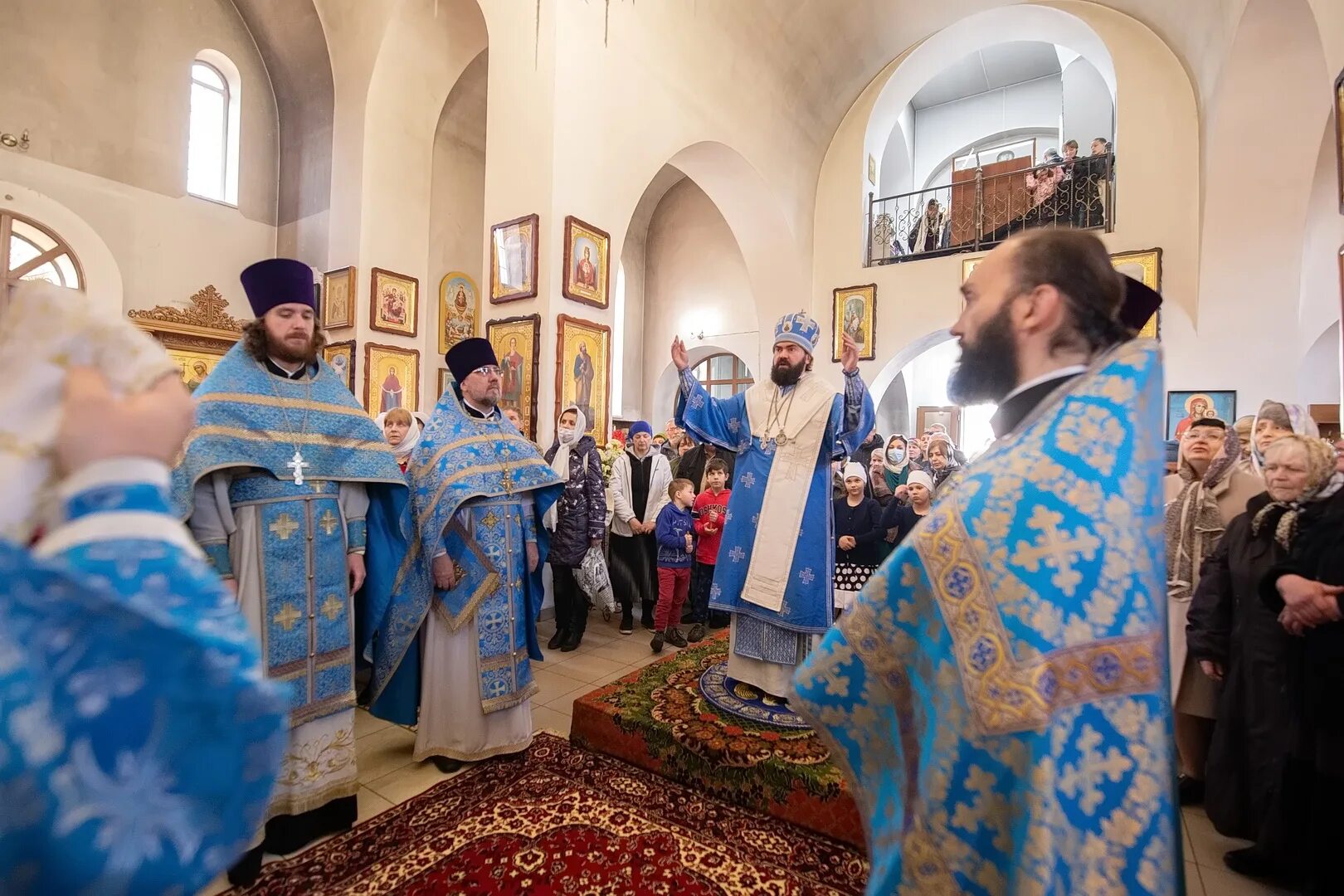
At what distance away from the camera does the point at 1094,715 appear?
3.48 feet

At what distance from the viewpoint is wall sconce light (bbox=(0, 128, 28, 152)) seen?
25.7 ft

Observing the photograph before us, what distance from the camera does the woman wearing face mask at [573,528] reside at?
5352mm

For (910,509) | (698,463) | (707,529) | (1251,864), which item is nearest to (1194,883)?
(1251,864)

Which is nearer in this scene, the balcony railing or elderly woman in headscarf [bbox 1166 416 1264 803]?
elderly woman in headscarf [bbox 1166 416 1264 803]

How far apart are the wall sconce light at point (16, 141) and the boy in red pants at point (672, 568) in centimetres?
935

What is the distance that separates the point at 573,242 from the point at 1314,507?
6.01 m

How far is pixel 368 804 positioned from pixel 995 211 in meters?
11.6

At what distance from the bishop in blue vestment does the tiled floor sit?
0.21 meters

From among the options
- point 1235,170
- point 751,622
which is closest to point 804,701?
point 751,622

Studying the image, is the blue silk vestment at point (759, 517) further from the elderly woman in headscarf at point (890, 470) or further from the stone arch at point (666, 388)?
the stone arch at point (666, 388)

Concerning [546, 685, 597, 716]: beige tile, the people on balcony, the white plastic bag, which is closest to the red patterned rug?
[546, 685, 597, 716]: beige tile

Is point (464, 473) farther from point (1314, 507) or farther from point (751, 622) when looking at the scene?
point (1314, 507)

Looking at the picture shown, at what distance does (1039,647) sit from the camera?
1074mm

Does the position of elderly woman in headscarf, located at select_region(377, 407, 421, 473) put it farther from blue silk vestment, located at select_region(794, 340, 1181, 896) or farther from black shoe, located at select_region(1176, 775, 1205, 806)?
black shoe, located at select_region(1176, 775, 1205, 806)
